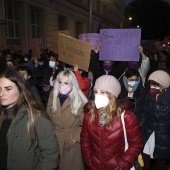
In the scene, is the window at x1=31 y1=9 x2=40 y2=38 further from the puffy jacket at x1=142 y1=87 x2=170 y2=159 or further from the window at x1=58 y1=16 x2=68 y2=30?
the puffy jacket at x1=142 y1=87 x2=170 y2=159

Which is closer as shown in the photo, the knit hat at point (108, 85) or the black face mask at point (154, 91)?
the knit hat at point (108, 85)

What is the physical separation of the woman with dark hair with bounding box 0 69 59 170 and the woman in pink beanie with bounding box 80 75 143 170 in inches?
23.2

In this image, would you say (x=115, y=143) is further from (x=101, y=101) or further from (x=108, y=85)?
(x=108, y=85)

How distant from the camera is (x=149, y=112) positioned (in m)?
2.91

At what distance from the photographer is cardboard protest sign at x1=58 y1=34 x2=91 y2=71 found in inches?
164

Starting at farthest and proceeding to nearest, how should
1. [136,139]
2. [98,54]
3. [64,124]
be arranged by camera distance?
[98,54] → [64,124] → [136,139]

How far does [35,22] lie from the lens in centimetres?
1486

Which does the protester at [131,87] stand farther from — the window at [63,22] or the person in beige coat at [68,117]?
the window at [63,22]

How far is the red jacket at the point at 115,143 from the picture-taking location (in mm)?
2322

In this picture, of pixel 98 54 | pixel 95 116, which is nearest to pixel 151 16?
pixel 98 54

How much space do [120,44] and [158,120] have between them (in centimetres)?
218

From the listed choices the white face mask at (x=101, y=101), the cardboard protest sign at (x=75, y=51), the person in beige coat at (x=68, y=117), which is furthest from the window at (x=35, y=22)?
the white face mask at (x=101, y=101)

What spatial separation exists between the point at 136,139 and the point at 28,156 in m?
1.16

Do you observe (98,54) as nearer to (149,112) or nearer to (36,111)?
(149,112)
